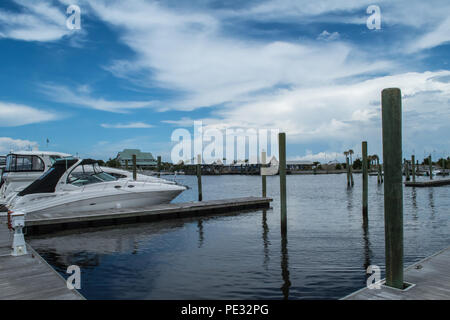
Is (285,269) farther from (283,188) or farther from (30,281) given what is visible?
(30,281)

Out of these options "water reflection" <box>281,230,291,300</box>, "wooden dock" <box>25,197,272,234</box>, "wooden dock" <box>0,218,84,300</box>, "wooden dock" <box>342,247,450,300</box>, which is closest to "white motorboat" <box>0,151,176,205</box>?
"wooden dock" <box>25,197,272,234</box>

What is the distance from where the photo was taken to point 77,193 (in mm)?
16484

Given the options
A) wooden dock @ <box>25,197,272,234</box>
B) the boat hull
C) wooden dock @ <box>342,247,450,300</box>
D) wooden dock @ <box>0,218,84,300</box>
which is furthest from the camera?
the boat hull

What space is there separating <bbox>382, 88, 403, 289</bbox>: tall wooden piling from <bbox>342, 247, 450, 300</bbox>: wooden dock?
235 millimetres

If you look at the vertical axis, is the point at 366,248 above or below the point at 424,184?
below

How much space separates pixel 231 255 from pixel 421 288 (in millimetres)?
6241

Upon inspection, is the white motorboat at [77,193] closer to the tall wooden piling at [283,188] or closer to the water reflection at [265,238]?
the water reflection at [265,238]

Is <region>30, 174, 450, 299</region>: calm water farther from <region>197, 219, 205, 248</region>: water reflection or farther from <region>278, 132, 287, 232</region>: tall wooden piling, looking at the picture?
<region>278, 132, 287, 232</region>: tall wooden piling

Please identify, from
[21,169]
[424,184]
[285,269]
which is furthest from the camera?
[424,184]

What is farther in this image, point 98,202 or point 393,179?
point 98,202

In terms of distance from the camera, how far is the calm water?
784cm

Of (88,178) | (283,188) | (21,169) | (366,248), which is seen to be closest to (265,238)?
(283,188)

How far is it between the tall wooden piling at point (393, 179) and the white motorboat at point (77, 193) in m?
14.6

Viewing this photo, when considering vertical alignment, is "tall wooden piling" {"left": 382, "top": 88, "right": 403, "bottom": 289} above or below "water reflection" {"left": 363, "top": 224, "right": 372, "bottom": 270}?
above
